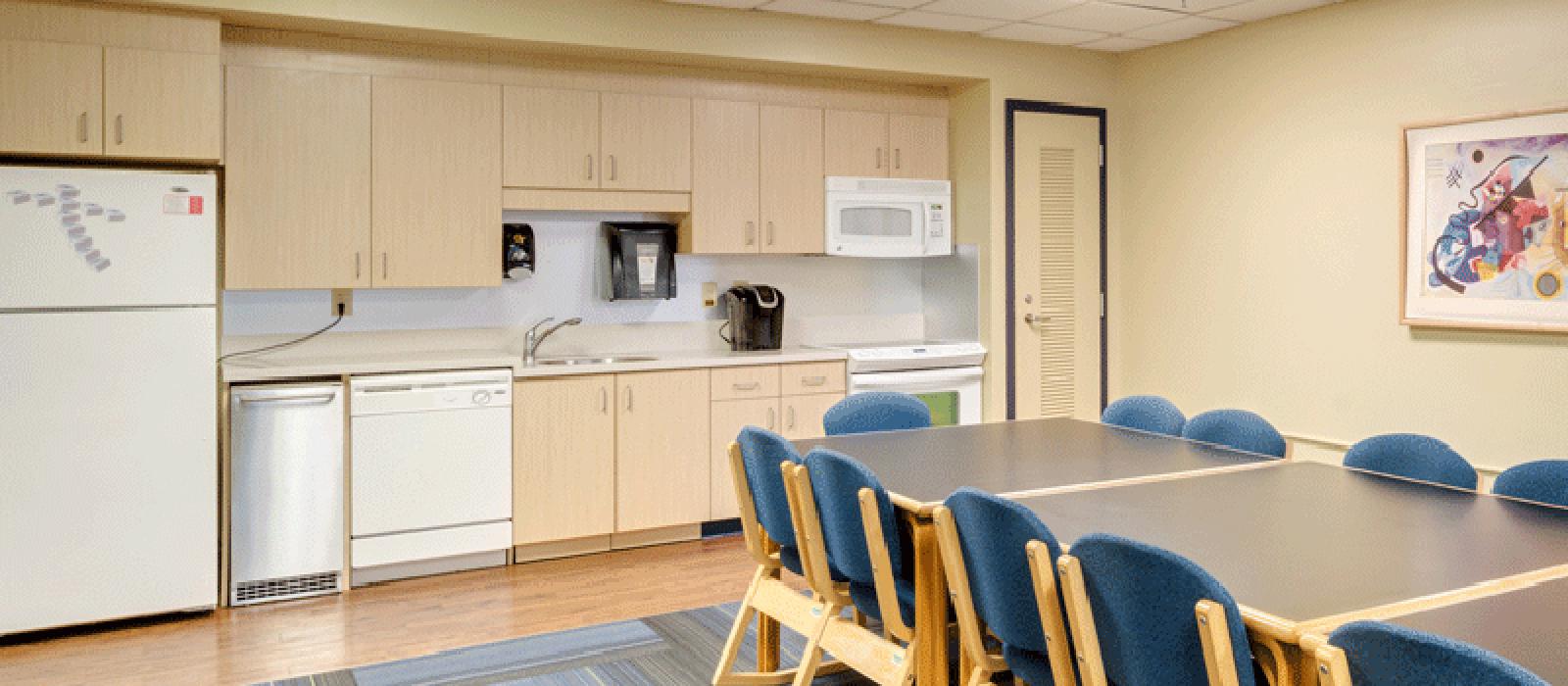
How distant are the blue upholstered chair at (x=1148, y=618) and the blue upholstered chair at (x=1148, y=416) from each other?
201 centimetres

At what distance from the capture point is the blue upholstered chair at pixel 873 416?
4.30 m

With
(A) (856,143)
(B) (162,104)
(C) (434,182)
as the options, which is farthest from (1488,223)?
(B) (162,104)

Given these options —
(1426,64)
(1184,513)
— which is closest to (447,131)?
(1184,513)

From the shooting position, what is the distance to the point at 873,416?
4.32 meters

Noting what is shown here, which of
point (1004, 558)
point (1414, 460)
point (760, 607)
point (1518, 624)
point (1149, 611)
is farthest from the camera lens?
point (760, 607)

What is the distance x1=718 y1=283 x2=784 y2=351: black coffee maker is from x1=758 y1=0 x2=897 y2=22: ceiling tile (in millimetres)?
1393

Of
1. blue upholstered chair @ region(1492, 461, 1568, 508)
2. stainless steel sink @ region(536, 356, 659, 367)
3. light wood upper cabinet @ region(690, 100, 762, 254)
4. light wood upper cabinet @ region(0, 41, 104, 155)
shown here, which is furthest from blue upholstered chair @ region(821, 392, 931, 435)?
light wood upper cabinet @ region(0, 41, 104, 155)

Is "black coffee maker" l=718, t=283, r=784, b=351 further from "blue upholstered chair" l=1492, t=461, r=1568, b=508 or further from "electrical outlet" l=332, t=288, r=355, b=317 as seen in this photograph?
"blue upholstered chair" l=1492, t=461, r=1568, b=508

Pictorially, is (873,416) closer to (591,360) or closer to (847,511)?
(847,511)

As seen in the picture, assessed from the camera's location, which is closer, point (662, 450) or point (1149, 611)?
point (1149, 611)

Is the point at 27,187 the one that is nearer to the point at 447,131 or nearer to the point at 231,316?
the point at 231,316

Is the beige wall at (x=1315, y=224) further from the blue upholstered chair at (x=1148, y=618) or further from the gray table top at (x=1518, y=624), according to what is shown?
the blue upholstered chair at (x=1148, y=618)

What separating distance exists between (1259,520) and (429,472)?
11.1 feet

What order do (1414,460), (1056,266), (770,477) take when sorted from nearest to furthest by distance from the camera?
(1414,460) → (770,477) → (1056,266)
